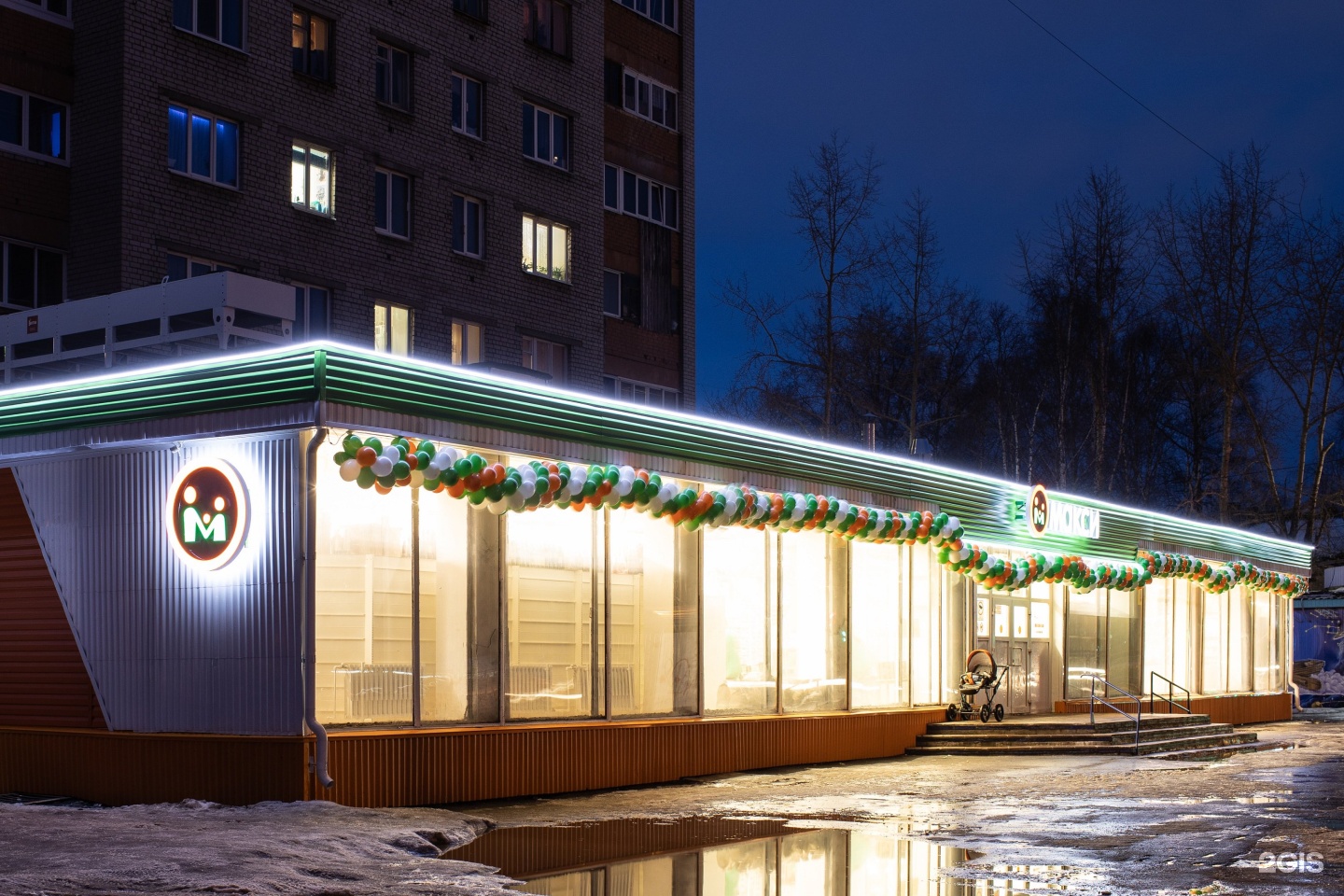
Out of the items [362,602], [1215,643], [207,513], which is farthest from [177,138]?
[1215,643]

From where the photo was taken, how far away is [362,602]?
600 inches

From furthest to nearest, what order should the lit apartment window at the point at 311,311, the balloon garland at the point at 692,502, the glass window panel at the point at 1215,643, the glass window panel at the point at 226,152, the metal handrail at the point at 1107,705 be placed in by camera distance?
the glass window panel at the point at 1215,643
the lit apartment window at the point at 311,311
the glass window panel at the point at 226,152
the metal handrail at the point at 1107,705
the balloon garland at the point at 692,502

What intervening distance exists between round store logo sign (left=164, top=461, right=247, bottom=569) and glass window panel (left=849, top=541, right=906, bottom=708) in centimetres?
1036

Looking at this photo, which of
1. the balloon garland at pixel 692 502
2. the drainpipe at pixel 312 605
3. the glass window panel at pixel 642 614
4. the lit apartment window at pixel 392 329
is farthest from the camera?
the lit apartment window at pixel 392 329

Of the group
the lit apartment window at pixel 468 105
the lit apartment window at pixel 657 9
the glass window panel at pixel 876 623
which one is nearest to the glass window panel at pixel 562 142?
the lit apartment window at pixel 468 105

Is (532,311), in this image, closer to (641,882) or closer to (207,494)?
(207,494)

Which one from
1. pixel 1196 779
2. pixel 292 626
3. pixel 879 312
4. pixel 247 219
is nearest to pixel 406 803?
pixel 292 626

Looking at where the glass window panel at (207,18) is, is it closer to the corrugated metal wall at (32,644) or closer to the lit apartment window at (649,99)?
the corrugated metal wall at (32,644)

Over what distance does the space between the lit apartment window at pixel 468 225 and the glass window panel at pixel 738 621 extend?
13860mm

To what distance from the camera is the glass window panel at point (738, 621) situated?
19922 mm

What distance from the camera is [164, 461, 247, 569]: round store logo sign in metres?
14.8

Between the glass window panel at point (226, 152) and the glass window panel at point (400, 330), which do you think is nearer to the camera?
the glass window panel at point (226, 152)

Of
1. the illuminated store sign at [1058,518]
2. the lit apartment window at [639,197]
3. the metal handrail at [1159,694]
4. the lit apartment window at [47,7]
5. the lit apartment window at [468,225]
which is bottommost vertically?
the metal handrail at [1159,694]

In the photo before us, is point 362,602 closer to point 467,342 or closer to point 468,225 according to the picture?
point 467,342
